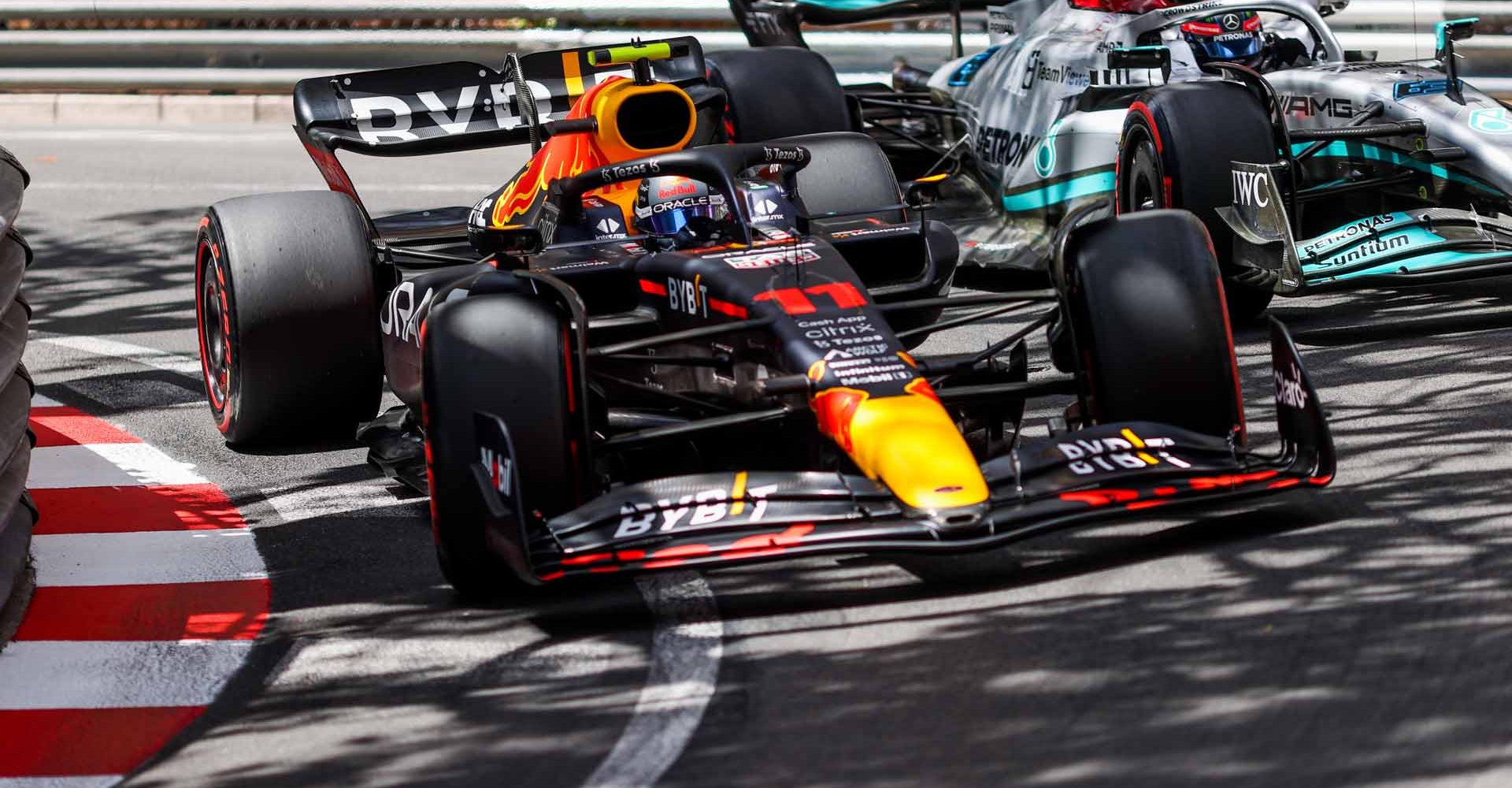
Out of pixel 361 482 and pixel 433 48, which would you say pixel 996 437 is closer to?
pixel 361 482

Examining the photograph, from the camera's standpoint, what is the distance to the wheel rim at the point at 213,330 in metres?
7.05

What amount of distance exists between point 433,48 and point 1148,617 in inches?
467

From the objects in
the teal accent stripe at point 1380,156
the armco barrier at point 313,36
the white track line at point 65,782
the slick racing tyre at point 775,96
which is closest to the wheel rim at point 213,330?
the slick racing tyre at point 775,96

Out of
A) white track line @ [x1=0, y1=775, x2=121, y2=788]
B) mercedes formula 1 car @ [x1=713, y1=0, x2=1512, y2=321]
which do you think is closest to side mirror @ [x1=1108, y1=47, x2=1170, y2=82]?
mercedes formula 1 car @ [x1=713, y1=0, x2=1512, y2=321]

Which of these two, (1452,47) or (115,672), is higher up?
(1452,47)

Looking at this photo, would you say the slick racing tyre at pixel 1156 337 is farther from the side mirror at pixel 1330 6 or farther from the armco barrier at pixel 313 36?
the armco barrier at pixel 313 36

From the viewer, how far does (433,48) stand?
50.8ft

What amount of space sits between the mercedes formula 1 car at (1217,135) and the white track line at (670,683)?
10.4 ft

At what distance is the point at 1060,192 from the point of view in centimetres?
895

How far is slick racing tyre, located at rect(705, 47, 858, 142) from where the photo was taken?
9.16 meters

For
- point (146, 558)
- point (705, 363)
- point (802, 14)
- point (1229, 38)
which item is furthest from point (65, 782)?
point (802, 14)

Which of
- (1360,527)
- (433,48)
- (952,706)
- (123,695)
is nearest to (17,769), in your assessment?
(123,695)

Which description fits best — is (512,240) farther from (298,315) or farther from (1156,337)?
(1156,337)

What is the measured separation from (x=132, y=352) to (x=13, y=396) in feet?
10.4
